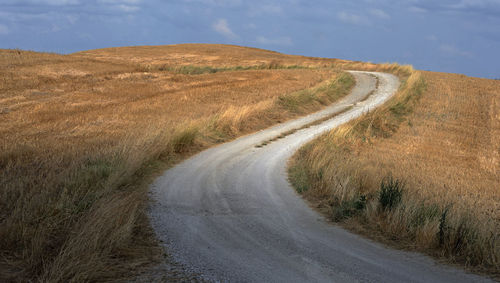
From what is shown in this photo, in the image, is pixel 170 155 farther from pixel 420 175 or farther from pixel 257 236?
pixel 420 175

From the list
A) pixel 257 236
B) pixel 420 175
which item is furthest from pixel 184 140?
pixel 257 236

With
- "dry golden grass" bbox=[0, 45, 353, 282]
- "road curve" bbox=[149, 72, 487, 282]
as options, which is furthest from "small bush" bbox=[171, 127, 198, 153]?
"road curve" bbox=[149, 72, 487, 282]

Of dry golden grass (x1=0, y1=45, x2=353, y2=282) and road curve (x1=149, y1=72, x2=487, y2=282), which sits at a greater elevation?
Answer: dry golden grass (x1=0, y1=45, x2=353, y2=282)

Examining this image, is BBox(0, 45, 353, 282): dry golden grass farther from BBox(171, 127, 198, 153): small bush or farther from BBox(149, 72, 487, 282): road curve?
BBox(149, 72, 487, 282): road curve

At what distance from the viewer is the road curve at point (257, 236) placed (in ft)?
20.5

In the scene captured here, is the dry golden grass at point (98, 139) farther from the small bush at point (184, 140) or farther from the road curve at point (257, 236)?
the road curve at point (257, 236)

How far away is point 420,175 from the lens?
1354cm

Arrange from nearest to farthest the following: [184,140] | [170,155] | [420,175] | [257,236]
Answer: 1. [257,236]
2. [420,175]
3. [170,155]
4. [184,140]

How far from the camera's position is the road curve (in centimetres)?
626

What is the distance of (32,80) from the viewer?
3052 centimetres

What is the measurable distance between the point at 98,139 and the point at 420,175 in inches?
423

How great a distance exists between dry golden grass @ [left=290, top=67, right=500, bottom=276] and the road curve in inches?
20.6

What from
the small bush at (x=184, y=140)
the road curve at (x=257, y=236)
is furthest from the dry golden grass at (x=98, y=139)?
the road curve at (x=257, y=236)

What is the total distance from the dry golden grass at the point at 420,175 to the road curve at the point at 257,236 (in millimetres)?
523
